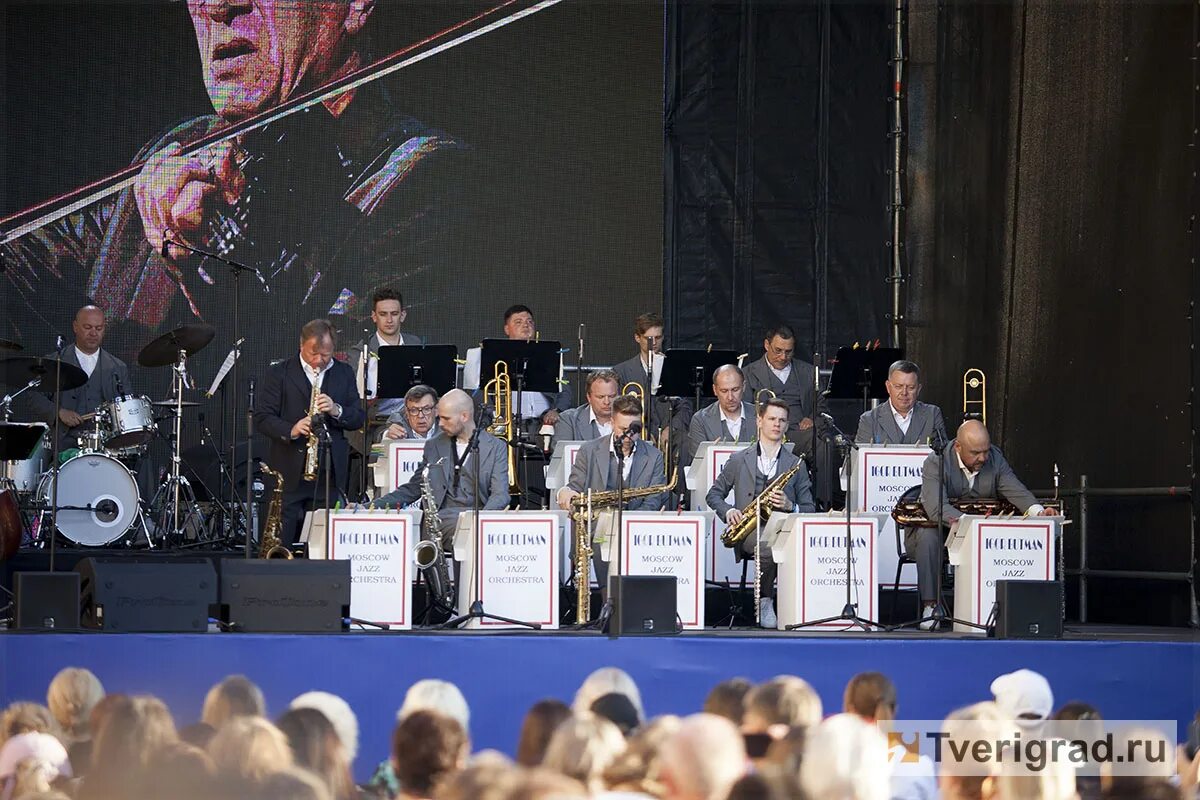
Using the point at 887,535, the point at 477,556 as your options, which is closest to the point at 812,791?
the point at 477,556

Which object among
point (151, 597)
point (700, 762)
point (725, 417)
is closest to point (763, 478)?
point (725, 417)

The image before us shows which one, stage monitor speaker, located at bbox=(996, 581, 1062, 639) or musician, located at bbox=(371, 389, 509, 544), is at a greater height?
musician, located at bbox=(371, 389, 509, 544)

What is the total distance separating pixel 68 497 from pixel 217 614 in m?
3.51

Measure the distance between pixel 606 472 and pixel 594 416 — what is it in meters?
0.99

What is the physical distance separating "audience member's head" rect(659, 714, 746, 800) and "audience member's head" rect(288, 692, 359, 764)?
86.2 inches

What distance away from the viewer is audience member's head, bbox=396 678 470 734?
5.70 metres

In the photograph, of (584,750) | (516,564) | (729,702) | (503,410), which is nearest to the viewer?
(584,750)

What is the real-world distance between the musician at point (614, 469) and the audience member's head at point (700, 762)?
15.1 feet

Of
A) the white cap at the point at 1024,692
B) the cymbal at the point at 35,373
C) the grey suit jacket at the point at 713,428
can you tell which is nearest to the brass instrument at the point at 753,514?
the grey suit jacket at the point at 713,428

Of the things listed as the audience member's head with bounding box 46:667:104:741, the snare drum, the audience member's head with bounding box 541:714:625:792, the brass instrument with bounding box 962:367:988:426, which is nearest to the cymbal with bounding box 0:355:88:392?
the snare drum

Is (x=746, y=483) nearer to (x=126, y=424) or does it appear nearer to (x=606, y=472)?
(x=606, y=472)

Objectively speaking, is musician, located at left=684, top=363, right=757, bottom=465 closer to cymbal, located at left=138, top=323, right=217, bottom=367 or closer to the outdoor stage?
the outdoor stage

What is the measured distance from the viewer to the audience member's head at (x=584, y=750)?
13.0ft

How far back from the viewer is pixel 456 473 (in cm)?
844
